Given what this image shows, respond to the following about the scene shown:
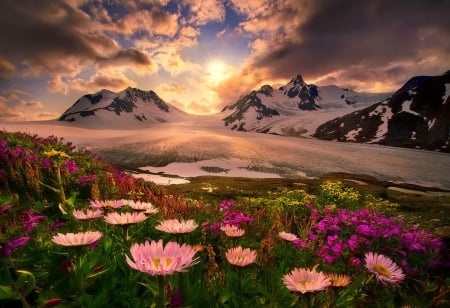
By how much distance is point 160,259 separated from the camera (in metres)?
1.53

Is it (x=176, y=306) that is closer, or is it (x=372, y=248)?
(x=176, y=306)

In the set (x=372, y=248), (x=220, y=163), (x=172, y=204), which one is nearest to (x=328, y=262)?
(x=372, y=248)

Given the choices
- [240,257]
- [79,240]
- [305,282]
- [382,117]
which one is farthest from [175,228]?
[382,117]

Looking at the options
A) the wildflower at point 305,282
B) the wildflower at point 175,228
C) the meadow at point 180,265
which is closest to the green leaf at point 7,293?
the meadow at point 180,265

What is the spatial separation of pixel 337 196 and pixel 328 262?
11.6 meters

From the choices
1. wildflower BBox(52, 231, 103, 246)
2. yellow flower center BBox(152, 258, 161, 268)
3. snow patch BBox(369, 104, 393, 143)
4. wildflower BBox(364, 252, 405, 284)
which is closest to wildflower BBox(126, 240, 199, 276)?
yellow flower center BBox(152, 258, 161, 268)

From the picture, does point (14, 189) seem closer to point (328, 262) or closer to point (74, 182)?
point (74, 182)

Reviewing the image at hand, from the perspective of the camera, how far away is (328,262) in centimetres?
445

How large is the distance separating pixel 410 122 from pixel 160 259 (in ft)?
533

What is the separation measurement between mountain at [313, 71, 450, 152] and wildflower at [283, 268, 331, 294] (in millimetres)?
135464

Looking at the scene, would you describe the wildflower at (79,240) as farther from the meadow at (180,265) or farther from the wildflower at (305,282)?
the wildflower at (305,282)

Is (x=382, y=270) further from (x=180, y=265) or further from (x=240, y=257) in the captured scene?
(x=180, y=265)

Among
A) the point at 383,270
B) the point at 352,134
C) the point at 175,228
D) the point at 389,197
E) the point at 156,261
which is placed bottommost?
the point at 389,197

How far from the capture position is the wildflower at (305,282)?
1.73m
